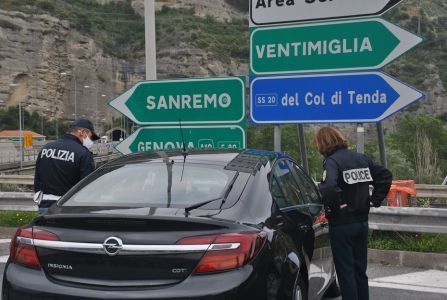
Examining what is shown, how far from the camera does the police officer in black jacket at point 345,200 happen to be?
465 centimetres

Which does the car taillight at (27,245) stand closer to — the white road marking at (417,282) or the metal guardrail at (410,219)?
the white road marking at (417,282)

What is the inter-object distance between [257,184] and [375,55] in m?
4.78

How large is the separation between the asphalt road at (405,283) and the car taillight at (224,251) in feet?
9.38

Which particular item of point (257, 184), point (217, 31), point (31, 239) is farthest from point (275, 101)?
point (217, 31)

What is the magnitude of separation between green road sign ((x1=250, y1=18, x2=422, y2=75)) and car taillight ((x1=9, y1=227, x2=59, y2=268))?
18.7ft

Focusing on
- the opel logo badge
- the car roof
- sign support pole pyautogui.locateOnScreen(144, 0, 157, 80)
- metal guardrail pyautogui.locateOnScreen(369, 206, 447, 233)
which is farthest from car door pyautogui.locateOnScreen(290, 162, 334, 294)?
sign support pole pyautogui.locateOnScreen(144, 0, 157, 80)

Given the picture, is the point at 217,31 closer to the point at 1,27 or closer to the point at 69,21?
the point at 69,21

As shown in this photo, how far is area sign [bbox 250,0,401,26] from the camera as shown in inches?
313

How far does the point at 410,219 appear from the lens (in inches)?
295

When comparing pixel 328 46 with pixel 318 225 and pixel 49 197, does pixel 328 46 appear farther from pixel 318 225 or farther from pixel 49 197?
pixel 49 197

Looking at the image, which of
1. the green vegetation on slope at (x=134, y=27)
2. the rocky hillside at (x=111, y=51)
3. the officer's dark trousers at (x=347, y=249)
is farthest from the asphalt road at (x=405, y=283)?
the green vegetation on slope at (x=134, y=27)

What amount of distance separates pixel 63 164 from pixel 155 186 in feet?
8.79

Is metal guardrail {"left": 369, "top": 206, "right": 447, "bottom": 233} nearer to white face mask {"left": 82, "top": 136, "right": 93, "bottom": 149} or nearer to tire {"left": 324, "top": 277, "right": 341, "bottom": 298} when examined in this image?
tire {"left": 324, "top": 277, "right": 341, "bottom": 298}

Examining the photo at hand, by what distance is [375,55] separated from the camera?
25.7ft
